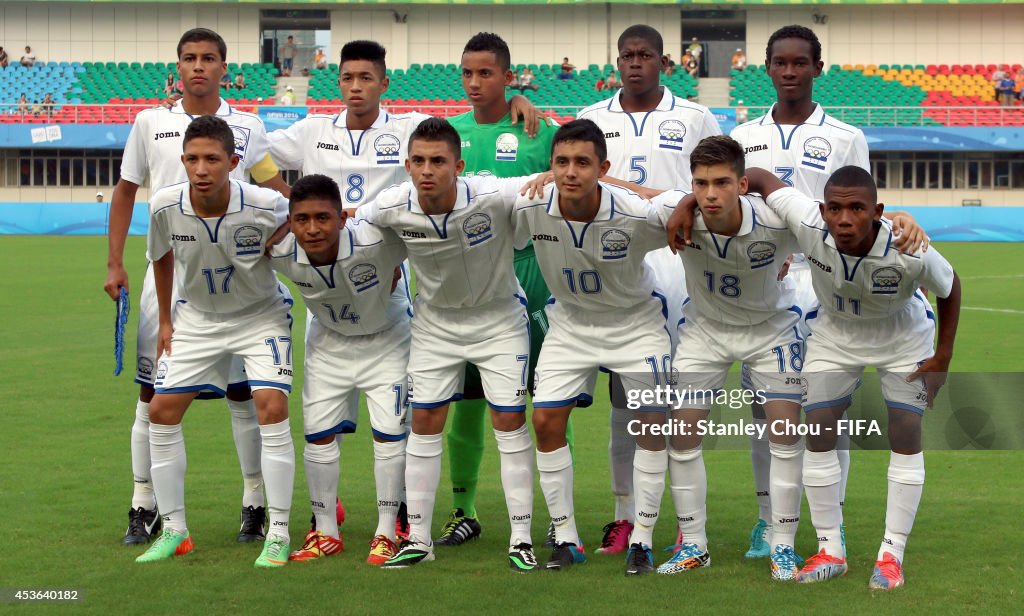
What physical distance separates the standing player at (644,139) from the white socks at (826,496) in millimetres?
987

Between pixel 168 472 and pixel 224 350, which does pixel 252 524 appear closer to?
pixel 168 472

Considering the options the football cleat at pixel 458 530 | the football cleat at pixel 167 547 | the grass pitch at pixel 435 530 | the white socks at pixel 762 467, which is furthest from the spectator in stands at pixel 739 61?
the football cleat at pixel 167 547

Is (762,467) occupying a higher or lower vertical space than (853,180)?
lower

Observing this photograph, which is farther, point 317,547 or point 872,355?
point 317,547

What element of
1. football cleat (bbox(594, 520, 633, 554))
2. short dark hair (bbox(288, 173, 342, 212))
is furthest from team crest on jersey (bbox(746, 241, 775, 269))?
short dark hair (bbox(288, 173, 342, 212))

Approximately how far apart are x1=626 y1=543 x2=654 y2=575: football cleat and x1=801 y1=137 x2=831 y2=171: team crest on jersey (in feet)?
6.63

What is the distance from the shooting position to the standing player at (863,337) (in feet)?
15.8

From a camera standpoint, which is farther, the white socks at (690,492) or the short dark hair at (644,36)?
the short dark hair at (644,36)

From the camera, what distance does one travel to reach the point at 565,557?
5.28 meters

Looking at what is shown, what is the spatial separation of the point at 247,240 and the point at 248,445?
1.10m

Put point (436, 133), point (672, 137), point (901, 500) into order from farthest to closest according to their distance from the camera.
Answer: point (672, 137)
point (436, 133)
point (901, 500)

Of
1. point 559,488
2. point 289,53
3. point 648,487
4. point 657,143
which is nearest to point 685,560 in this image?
point 648,487

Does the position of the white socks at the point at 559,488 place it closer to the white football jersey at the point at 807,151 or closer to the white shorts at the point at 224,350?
the white shorts at the point at 224,350

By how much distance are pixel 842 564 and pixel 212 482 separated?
362 cm
